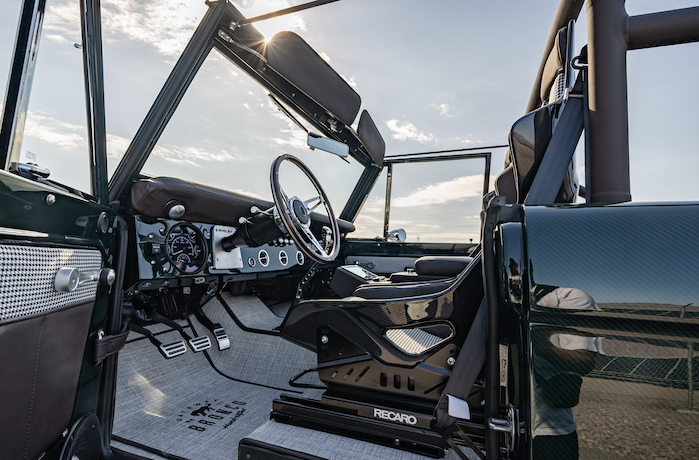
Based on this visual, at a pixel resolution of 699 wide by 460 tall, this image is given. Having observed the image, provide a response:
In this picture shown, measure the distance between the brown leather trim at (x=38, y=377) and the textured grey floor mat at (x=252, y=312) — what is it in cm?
163

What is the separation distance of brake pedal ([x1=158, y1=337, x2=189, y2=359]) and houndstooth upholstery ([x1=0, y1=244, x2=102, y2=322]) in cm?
132

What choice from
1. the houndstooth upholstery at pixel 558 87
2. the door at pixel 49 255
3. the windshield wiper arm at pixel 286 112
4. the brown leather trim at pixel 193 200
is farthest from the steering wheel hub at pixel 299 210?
the houndstooth upholstery at pixel 558 87

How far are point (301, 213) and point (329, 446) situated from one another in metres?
1.06

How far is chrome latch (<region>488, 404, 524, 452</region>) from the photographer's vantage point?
73 cm

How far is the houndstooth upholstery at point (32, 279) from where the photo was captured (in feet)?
2.38

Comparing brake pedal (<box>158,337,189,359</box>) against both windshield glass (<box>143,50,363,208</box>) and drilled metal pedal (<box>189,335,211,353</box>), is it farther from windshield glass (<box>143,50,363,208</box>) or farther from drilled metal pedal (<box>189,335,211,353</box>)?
windshield glass (<box>143,50,363,208</box>)

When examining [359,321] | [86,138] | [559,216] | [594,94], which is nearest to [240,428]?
[359,321]

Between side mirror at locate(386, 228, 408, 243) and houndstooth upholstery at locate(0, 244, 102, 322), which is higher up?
side mirror at locate(386, 228, 408, 243)

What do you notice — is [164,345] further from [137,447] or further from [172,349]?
[137,447]

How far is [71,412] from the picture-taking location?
1.01 meters

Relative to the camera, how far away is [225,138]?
1883 millimetres

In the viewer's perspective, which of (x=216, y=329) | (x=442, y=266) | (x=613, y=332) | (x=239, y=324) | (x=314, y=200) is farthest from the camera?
(x=239, y=324)

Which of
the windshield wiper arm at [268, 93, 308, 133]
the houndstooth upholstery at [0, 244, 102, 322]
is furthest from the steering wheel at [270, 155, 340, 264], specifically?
the houndstooth upholstery at [0, 244, 102, 322]

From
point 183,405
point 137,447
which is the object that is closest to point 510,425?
point 137,447
